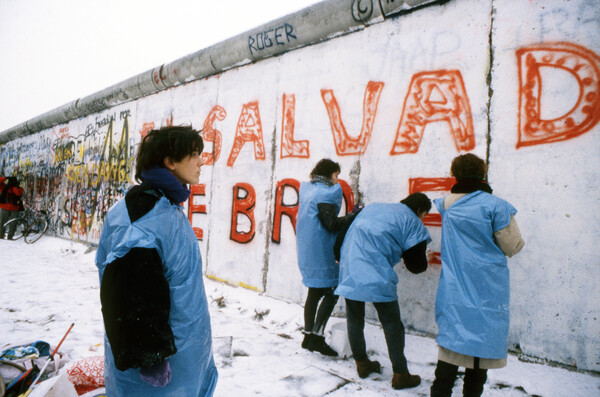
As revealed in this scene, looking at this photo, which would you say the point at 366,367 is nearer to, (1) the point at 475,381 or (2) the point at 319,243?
(1) the point at 475,381

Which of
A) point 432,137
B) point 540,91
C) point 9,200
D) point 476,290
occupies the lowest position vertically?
point 476,290

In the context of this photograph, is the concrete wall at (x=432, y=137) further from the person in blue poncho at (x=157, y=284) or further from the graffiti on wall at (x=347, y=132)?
the person in blue poncho at (x=157, y=284)

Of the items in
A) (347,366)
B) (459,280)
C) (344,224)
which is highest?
(344,224)

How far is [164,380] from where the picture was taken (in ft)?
4.04

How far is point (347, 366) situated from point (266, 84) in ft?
12.2

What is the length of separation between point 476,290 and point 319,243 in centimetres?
139

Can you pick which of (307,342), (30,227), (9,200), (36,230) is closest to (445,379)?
(307,342)

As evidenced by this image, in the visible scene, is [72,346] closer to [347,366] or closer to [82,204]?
[347,366]

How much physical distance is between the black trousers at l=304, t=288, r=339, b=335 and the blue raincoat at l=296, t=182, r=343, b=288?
84mm

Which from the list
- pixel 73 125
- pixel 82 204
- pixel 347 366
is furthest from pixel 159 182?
pixel 73 125

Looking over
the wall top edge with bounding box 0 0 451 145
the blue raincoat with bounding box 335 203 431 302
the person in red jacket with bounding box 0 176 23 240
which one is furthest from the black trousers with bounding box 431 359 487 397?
the person in red jacket with bounding box 0 176 23 240

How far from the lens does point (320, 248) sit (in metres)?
3.16

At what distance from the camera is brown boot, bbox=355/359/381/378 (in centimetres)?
271

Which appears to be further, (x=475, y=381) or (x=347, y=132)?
(x=347, y=132)
